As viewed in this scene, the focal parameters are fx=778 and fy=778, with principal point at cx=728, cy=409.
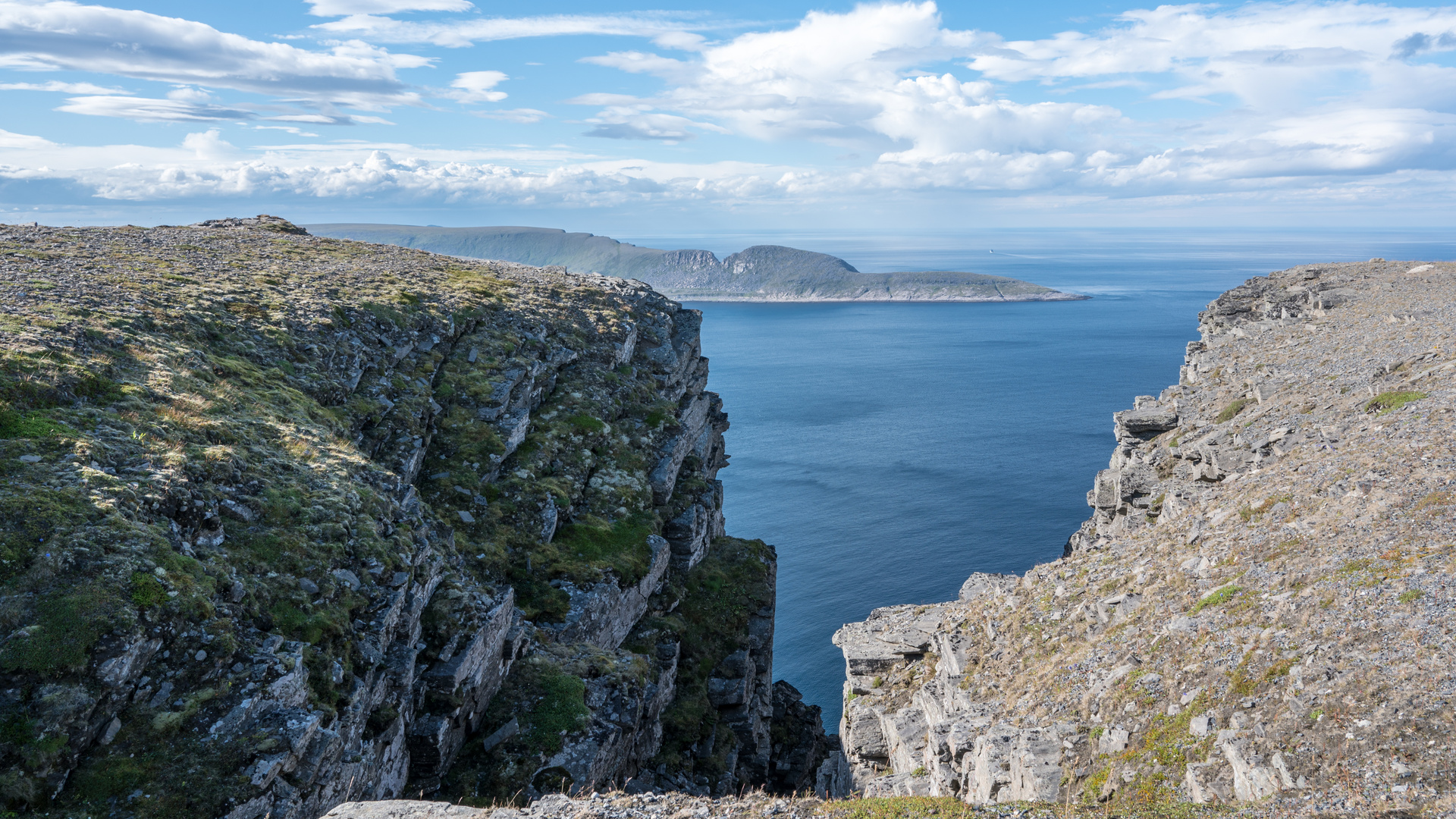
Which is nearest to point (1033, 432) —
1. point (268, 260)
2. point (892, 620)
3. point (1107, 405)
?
point (1107, 405)

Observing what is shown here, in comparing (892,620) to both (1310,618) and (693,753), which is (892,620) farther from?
(1310,618)

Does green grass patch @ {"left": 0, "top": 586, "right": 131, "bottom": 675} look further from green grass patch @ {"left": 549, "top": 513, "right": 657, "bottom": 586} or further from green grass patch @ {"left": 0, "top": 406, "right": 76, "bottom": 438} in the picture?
green grass patch @ {"left": 549, "top": 513, "right": 657, "bottom": 586}

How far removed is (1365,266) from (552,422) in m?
84.2

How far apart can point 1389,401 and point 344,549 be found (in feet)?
135

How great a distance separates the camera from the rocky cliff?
58.7 feet

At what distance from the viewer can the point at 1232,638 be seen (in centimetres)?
1970

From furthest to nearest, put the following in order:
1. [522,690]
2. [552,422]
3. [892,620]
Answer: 1. [552,422]
2. [892,620]
3. [522,690]

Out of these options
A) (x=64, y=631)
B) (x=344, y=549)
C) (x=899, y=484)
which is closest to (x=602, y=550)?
(x=344, y=549)

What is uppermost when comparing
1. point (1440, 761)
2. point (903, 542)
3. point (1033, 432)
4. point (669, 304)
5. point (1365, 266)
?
point (1365, 266)

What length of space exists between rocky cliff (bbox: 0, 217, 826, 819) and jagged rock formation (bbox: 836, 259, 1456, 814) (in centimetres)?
1215

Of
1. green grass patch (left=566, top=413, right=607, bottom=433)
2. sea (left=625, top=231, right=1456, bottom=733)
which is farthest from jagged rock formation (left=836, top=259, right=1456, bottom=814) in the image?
sea (left=625, top=231, right=1456, bottom=733)

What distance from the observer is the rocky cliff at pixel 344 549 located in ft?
58.7

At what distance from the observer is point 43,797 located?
1578 centimetres

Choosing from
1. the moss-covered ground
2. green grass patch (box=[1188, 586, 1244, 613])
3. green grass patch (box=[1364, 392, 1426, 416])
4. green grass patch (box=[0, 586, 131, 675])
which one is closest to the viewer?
green grass patch (box=[0, 586, 131, 675])
